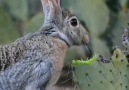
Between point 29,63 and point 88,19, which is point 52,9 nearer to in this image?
point 29,63

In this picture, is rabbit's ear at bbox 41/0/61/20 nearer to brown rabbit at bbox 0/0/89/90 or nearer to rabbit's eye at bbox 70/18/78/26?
brown rabbit at bbox 0/0/89/90

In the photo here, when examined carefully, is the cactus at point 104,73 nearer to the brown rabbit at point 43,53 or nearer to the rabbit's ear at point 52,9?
the brown rabbit at point 43,53

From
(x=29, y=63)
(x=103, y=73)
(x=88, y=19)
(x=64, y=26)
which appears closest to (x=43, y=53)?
(x=29, y=63)

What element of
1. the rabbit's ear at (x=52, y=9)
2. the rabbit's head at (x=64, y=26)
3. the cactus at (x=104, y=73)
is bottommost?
the cactus at (x=104, y=73)

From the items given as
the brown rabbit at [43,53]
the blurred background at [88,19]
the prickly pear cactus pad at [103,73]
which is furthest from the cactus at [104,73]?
the blurred background at [88,19]

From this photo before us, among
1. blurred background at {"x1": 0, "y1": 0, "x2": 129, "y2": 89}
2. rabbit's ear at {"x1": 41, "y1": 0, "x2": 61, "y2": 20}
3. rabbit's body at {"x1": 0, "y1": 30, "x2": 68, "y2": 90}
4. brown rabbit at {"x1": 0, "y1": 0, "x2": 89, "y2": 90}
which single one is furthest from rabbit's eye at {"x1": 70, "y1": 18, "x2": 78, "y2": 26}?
blurred background at {"x1": 0, "y1": 0, "x2": 129, "y2": 89}
